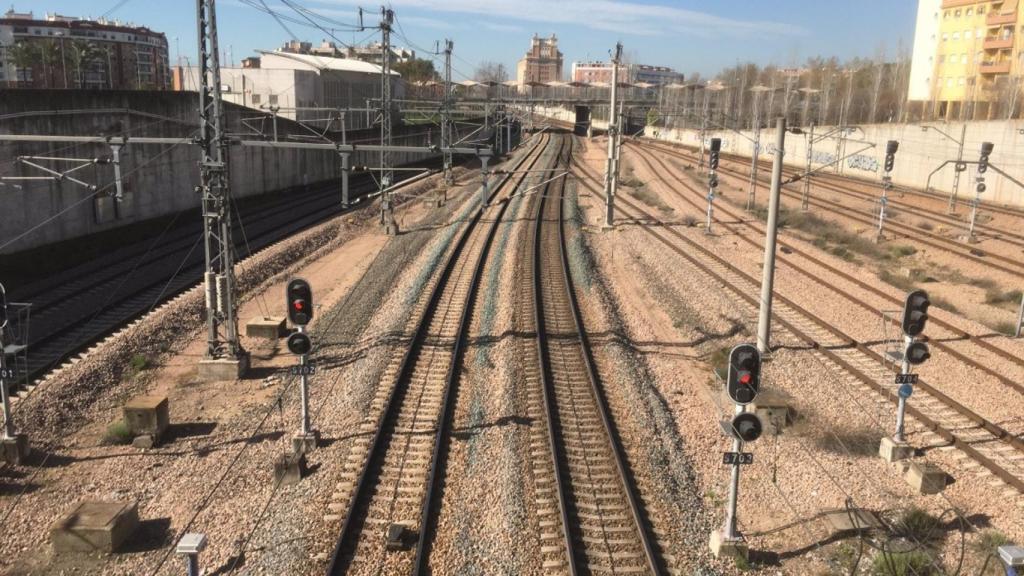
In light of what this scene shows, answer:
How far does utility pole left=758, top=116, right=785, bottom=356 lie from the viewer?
13.7 meters

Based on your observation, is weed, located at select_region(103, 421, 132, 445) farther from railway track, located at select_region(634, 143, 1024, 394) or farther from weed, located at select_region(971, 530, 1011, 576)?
railway track, located at select_region(634, 143, 1024, 394)

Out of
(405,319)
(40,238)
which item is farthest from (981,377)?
(40,238)

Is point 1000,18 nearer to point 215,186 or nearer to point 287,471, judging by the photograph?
point 215,186

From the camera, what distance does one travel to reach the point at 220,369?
15.3m

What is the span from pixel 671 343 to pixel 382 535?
962cm

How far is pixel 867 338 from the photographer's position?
17484mm

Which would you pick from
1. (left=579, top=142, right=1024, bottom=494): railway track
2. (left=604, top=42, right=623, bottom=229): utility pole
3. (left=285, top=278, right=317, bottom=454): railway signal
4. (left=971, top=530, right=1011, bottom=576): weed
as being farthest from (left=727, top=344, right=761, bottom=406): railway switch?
(left=604, top=42, right=623, bottom=229): utility pole

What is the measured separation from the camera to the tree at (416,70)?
4811 inches

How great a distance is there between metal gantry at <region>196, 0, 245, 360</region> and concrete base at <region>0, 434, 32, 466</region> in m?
4.19

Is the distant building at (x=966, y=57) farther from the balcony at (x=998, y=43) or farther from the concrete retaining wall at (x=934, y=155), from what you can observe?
the concrete retaining wall at (x=934, y=155)

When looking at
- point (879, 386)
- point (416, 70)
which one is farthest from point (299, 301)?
point (416, 70)

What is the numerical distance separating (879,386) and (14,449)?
14.3 metres

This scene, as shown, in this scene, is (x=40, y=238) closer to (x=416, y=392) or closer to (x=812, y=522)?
(x=416, y=392)

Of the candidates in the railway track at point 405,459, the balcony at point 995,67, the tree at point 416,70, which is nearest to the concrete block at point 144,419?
the railway track at point 405,459
